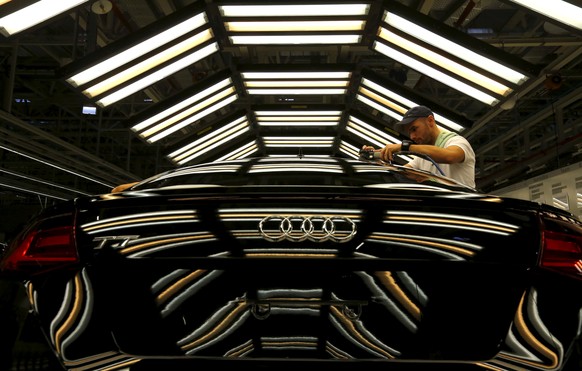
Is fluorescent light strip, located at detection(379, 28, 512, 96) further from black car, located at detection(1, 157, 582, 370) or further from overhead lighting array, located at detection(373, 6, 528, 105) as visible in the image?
black car, located at detection(1, 157, 582, 370)

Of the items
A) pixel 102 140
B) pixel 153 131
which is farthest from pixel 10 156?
pixel 153 131

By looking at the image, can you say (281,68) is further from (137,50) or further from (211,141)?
(211,141)

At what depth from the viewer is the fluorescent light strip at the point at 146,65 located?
15.3 feet

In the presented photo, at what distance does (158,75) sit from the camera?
16.6 ft

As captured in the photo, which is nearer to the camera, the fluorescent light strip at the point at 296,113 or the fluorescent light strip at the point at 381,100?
the fluorescent light strip at the point at 381,100

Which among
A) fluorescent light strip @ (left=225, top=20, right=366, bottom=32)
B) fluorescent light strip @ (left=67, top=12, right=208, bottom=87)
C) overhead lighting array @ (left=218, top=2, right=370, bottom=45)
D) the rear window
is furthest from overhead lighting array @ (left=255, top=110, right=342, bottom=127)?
the rear window

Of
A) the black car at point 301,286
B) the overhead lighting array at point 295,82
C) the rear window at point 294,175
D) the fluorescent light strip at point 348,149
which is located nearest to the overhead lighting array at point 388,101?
the overhead lighting array at point 295,82

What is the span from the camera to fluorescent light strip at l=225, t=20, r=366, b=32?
4.46 metres

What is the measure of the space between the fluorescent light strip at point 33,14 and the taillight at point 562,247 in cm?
338

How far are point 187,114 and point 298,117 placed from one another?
1.50 m

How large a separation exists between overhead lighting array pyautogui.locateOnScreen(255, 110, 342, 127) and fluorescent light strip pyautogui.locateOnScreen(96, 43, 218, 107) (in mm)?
2036

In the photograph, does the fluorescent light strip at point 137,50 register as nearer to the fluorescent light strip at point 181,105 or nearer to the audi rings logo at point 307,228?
the fluorescent light strip at point 181,105

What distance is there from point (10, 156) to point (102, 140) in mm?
3031

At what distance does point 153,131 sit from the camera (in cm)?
641
